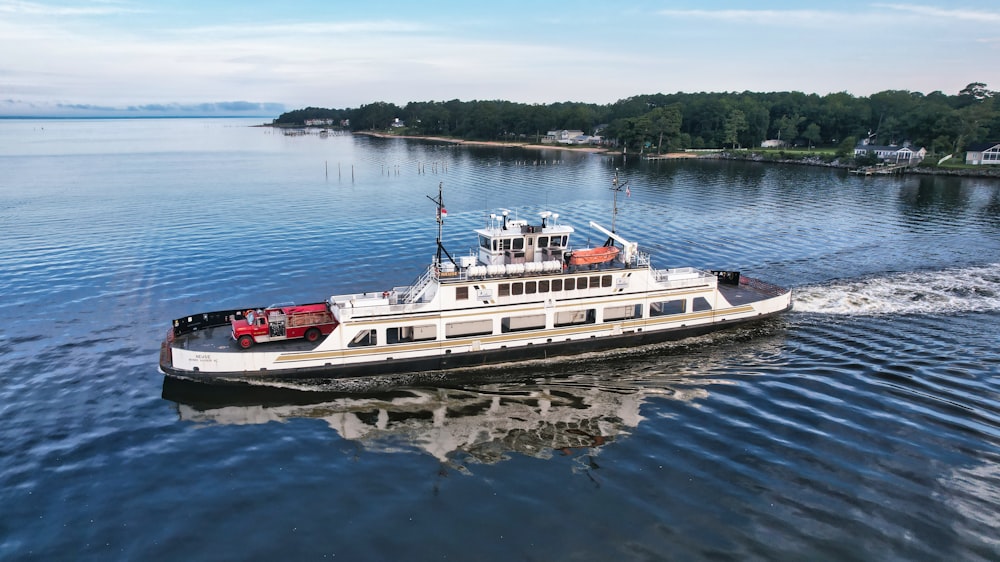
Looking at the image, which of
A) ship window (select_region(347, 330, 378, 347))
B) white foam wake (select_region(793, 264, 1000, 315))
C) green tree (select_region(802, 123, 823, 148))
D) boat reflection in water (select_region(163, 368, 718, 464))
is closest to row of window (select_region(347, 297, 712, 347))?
ship window (select_region(347, 330, 378, 347))

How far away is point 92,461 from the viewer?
78.1 feet

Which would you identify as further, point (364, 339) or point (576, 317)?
point (576, 317)

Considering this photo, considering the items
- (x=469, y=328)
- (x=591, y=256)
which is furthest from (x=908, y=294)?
(x=469, y=328)

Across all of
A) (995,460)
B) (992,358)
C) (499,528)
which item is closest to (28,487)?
(499,528)

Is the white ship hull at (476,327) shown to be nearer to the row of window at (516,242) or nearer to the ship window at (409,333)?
the ship window at (409,333)

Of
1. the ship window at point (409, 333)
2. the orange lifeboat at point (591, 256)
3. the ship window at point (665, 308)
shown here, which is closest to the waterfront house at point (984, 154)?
the ship window at point (665, 308)

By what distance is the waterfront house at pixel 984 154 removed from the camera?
12462cm

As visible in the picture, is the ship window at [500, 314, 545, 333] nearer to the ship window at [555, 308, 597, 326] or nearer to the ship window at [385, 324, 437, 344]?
the ship window at [555, 308, 597, 326]

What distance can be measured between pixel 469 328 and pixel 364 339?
5.64 metres

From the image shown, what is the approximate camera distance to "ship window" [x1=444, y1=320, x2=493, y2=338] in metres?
32.4

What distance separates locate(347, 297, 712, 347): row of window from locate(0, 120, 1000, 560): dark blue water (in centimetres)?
235

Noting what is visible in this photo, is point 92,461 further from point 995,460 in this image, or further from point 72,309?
point 995,460

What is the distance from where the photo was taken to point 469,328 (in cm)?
3269

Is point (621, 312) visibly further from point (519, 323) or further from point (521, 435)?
point (521, 435)
